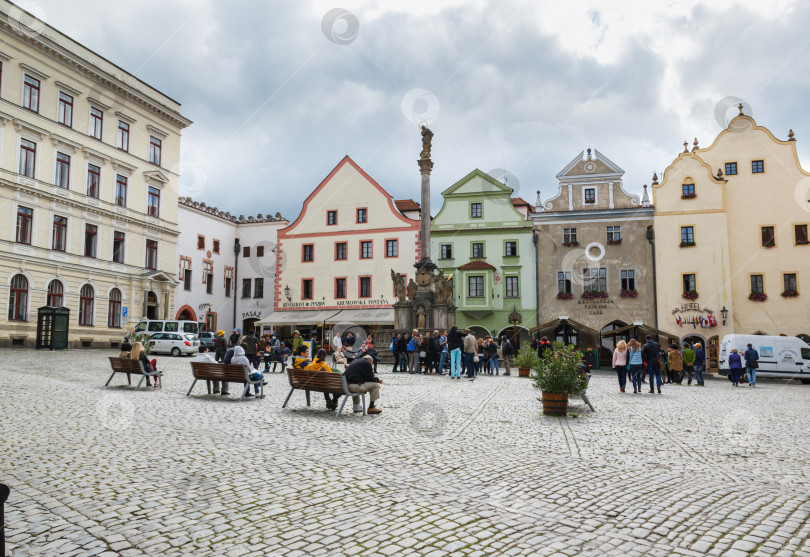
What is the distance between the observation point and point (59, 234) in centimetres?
3609

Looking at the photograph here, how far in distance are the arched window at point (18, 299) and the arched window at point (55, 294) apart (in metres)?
1.42

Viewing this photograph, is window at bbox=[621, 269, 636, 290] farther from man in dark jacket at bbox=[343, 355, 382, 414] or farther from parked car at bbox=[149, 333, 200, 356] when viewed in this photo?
man in dark jacket at bbox=[343, 355, 382, 414]

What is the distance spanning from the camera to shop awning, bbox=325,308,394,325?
147 feet

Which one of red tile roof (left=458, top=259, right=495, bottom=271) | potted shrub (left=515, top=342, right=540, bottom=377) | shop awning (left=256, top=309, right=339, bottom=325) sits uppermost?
red tile roof (left=458, top=259, right=495, bottom=271)

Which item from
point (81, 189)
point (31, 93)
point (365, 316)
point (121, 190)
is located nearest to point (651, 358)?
point (365, 316)

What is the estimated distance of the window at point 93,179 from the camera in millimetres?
37941

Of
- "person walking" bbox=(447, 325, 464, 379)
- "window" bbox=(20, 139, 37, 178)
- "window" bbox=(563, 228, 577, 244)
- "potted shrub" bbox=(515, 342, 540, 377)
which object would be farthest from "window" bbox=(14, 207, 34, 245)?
"window" bbox=(563, 228, 577, 244)

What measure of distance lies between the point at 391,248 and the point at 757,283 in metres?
24.1

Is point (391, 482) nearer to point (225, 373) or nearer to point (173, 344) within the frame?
point (225, 373)

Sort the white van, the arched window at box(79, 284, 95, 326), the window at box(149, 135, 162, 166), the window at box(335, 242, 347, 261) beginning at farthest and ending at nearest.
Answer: the window at box(335, 242, 347, 261)
the window at box(149, 135, 162, 166)
the arched window at box(79, 284, 95, 326)
the white van

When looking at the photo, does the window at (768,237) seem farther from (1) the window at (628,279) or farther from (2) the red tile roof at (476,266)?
(2) the red tile roof at (476,266)

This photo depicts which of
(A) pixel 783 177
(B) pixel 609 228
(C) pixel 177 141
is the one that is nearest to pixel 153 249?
(C) pixel 177 141

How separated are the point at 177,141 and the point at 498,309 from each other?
25.1 meters

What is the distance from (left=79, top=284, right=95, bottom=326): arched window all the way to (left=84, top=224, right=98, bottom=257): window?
6.59 ft
